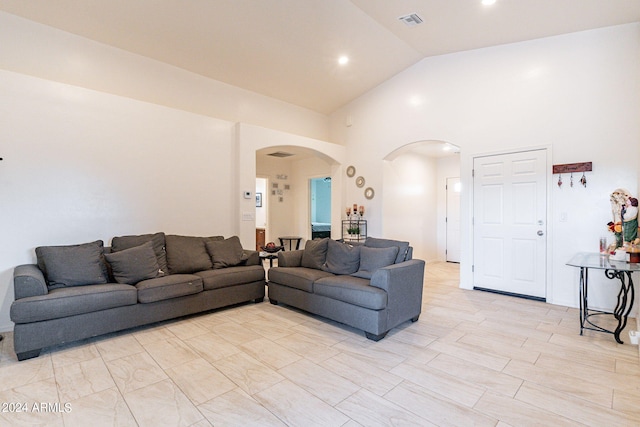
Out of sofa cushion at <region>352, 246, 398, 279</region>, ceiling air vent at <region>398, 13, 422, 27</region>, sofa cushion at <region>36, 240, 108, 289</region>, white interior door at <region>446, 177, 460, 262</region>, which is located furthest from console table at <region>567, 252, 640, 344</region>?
sofa cushion at <region>36, 240, 108, 289</region>

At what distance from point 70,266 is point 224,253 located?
158 centimetres

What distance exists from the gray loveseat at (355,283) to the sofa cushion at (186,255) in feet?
2.87

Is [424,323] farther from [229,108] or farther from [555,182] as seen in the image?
[229,108]

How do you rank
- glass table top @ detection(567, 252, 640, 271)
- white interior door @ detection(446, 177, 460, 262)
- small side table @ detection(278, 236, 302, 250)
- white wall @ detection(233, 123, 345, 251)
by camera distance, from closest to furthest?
glass table top @ detection(567, 252, 640, 271) < white wall @ detection(233, 123, 345, 251) < white interior door @ detection(446, 177, 460, 262) < small side table @ detection(278, 236, 302, 250)

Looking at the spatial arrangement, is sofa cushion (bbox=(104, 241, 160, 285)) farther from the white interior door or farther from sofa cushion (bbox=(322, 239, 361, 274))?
the white interior door

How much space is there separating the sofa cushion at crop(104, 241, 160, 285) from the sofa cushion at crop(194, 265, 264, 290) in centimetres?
52

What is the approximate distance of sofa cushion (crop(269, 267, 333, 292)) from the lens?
3.57m

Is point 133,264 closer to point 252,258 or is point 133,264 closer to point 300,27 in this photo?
point 252,258

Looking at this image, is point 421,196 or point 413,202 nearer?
point 413,202

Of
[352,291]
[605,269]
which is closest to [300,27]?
[352,291]

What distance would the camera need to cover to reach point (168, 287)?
3258mm

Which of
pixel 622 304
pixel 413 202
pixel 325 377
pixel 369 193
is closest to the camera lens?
pixel 325 377

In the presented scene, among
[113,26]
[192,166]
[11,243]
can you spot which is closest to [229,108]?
[192,166]

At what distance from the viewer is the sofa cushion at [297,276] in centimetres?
357
